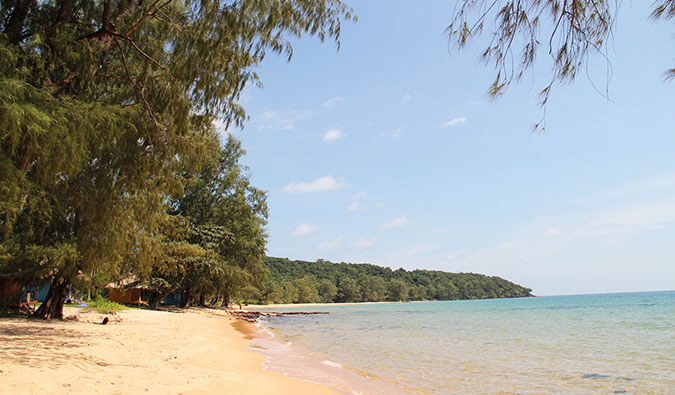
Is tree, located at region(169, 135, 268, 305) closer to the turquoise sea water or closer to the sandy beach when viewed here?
the turquoise sea water

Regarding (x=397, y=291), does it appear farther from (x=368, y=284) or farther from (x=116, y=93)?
(x=116, y=93)

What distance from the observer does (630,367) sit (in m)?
9.55

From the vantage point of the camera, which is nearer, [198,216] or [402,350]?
[402,350]

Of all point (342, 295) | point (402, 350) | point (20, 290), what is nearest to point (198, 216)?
point (20, 290)

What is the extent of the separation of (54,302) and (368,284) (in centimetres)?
9564

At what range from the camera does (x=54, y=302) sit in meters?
12.1

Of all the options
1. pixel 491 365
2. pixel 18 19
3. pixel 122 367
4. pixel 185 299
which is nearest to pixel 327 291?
pixel 185 299

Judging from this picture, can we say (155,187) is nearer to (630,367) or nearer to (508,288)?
(630,367)

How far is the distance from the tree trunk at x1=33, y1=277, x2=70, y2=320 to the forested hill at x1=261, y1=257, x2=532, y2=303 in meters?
57.0

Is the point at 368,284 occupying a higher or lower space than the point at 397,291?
higher

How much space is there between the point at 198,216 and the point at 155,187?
2068cm

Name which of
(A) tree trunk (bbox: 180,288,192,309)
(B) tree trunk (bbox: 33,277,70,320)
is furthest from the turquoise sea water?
(A) tree trunk (bbox: 180,288,192,309)

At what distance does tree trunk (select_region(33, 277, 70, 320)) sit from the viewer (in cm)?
1183

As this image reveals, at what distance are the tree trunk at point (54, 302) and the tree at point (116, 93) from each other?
5843 mm
